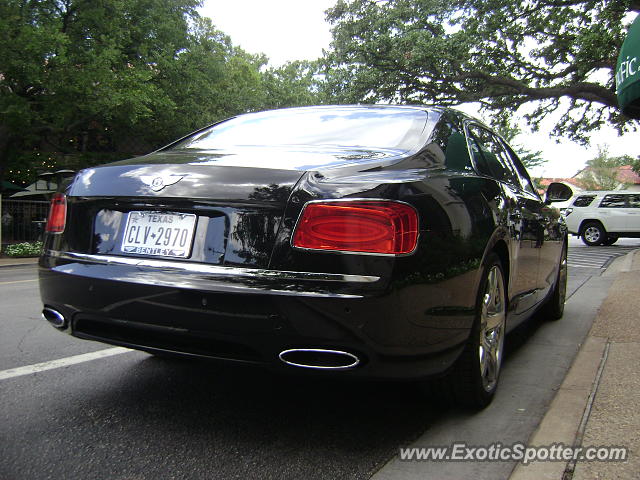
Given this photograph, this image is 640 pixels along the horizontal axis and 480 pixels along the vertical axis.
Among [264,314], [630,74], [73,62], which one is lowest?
[264,314]

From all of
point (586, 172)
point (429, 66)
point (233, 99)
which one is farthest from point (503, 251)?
point (586, 172)

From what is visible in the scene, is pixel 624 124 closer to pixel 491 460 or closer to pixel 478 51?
pixel 478 51

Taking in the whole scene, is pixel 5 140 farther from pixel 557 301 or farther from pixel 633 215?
pixel 633 215

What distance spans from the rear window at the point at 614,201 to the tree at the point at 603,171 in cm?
4328

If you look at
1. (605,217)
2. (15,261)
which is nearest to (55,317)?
(15,261)

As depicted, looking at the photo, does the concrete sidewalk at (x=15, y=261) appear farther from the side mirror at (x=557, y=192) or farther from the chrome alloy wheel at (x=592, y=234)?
the chrome alloy wheel at (x=592, y=234)

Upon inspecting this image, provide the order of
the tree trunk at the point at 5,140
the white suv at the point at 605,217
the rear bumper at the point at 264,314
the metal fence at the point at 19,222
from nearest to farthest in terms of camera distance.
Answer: the rear bumper at the point at 264,314 → the metal fence at the point at 19,222 → the tree trunk at the point at 5,140 → the white suv at the point at 605,217

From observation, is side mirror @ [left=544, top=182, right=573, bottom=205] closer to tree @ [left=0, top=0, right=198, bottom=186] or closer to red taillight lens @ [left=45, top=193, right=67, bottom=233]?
red taillight lens @ [left=45, top=193, right=67, bottom=233]

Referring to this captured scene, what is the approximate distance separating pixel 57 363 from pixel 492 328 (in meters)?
2.68

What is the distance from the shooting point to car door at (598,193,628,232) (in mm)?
20000

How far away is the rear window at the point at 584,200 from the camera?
2066cm

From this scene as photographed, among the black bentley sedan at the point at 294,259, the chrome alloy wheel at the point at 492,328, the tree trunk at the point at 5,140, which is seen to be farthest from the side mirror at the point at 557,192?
the tree trunk at the point at 5,140

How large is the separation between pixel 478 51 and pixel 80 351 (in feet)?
58.1

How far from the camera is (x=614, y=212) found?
2012 centimetres
